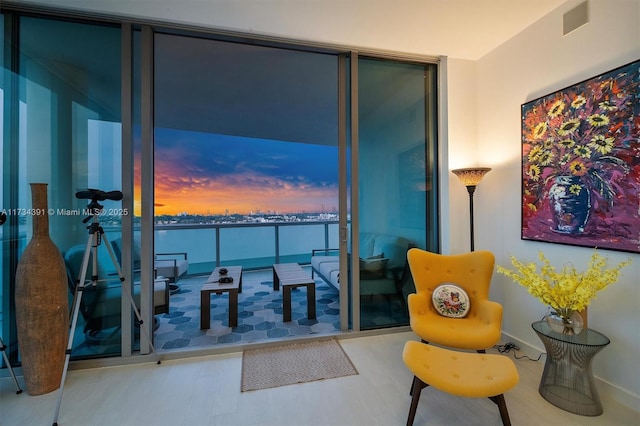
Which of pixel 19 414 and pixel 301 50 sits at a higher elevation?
pixel 301 50

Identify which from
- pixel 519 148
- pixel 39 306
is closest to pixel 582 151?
pixel 519 148

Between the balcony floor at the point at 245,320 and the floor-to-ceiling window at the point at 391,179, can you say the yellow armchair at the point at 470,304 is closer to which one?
the floor-to-ceiling window at the point at 391,179

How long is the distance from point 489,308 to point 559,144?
1.37 metres

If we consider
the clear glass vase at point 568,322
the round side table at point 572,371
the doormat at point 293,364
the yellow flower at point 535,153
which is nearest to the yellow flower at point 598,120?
the yellow flower at point 535,153

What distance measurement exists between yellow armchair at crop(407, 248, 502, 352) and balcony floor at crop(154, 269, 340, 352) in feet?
3.32

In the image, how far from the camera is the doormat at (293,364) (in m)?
2.03

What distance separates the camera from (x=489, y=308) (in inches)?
79.9

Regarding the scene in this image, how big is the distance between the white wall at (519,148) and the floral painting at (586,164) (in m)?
0.09

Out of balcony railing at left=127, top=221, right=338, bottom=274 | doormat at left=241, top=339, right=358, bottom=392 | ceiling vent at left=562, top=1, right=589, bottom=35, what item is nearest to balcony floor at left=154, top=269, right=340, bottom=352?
doormat at left=241, top=339, right=358, bottom=392

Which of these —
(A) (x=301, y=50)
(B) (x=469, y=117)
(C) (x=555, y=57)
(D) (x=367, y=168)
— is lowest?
(D) (x=367, y=168)

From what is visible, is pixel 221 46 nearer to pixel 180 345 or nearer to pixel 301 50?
pixel 301 50

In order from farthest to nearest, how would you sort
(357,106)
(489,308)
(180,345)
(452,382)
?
1. (357,106)
2. (180,345)
3. (489,308)
4. (452,382)

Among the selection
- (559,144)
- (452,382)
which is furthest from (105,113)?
(559,144)

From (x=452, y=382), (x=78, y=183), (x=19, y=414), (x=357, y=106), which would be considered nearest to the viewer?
(x=452, y=382)
